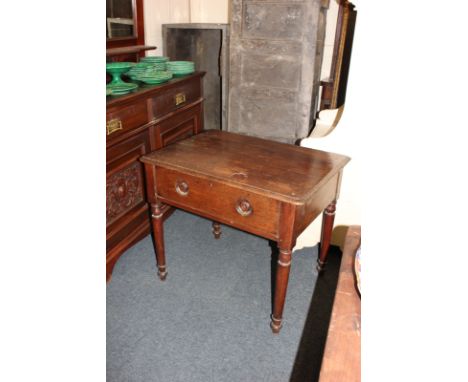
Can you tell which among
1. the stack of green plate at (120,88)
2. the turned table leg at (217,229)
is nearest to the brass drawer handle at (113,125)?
the stack of green plate at (120,88)

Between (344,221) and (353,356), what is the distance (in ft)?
4.94

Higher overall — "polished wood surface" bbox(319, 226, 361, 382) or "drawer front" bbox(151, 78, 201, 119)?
"drawer front" bbox(151, 78, 201, 119)

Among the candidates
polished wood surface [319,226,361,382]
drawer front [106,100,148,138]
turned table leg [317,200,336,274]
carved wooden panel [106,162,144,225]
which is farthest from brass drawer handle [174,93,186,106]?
polished wood surface [319,226,361,382]

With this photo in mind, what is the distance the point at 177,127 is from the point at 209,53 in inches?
54.6

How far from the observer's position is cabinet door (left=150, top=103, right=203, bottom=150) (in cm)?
232

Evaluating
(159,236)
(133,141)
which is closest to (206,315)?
(159,236)

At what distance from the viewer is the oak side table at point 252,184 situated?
154 centimetres

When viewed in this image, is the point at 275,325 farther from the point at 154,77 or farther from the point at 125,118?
the point at 154,77

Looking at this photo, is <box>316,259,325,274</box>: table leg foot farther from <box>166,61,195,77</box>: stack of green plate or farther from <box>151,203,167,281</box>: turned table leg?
<box>166,61,195,77</box>: stack of green plate

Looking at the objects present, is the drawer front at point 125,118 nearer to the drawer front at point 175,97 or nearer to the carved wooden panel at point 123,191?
the drawer front at point 175,97

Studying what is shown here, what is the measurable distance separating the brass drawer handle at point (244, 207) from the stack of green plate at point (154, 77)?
104 cm
